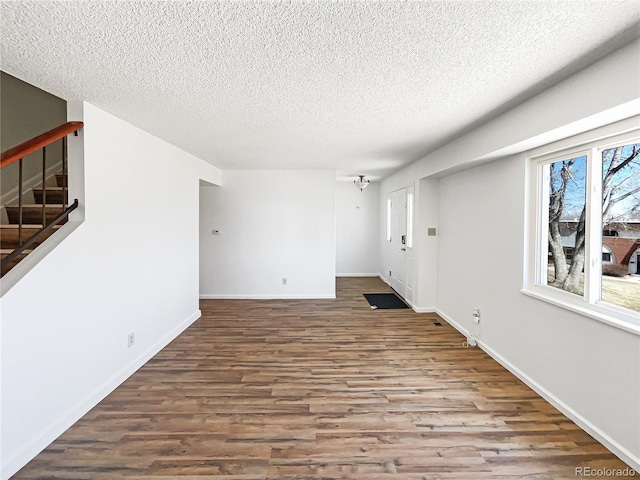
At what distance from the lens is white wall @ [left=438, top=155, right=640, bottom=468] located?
1.92m

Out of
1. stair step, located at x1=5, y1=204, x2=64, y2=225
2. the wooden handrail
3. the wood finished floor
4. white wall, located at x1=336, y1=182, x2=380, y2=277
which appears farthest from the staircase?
white wall, located at x1=336, y1=182, x2=380, y2=277

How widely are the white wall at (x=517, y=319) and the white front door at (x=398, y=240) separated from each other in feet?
3.61

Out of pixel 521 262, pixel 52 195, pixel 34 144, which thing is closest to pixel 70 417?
pixel 34 144

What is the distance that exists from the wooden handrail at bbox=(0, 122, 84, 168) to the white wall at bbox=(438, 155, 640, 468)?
3.68 m

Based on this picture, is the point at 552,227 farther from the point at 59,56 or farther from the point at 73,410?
the point at 73,410

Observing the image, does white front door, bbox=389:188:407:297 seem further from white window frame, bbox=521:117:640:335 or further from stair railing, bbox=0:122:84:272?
stair railing, bbox=0:122:84:272

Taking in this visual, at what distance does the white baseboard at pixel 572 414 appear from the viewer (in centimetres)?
184

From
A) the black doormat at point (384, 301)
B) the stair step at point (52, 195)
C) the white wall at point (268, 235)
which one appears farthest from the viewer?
the white wall at point (268, 235)

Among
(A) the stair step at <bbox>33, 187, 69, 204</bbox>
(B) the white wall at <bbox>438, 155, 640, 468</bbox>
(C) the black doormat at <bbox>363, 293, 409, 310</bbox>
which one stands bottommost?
(C) the black doormat at <bbox>363, 293, 409, 310</bbox>

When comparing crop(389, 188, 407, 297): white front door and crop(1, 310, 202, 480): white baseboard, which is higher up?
crop(389, 188, 407, 297): white front door

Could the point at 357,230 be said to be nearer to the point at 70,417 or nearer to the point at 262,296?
the point at 262,296

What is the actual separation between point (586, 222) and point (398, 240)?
13.2ft

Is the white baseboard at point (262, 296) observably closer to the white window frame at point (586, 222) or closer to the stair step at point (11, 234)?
the stair step at point (11, 234)

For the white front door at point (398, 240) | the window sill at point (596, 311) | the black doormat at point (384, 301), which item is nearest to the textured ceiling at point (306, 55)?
the window sill at point (596, 311)
